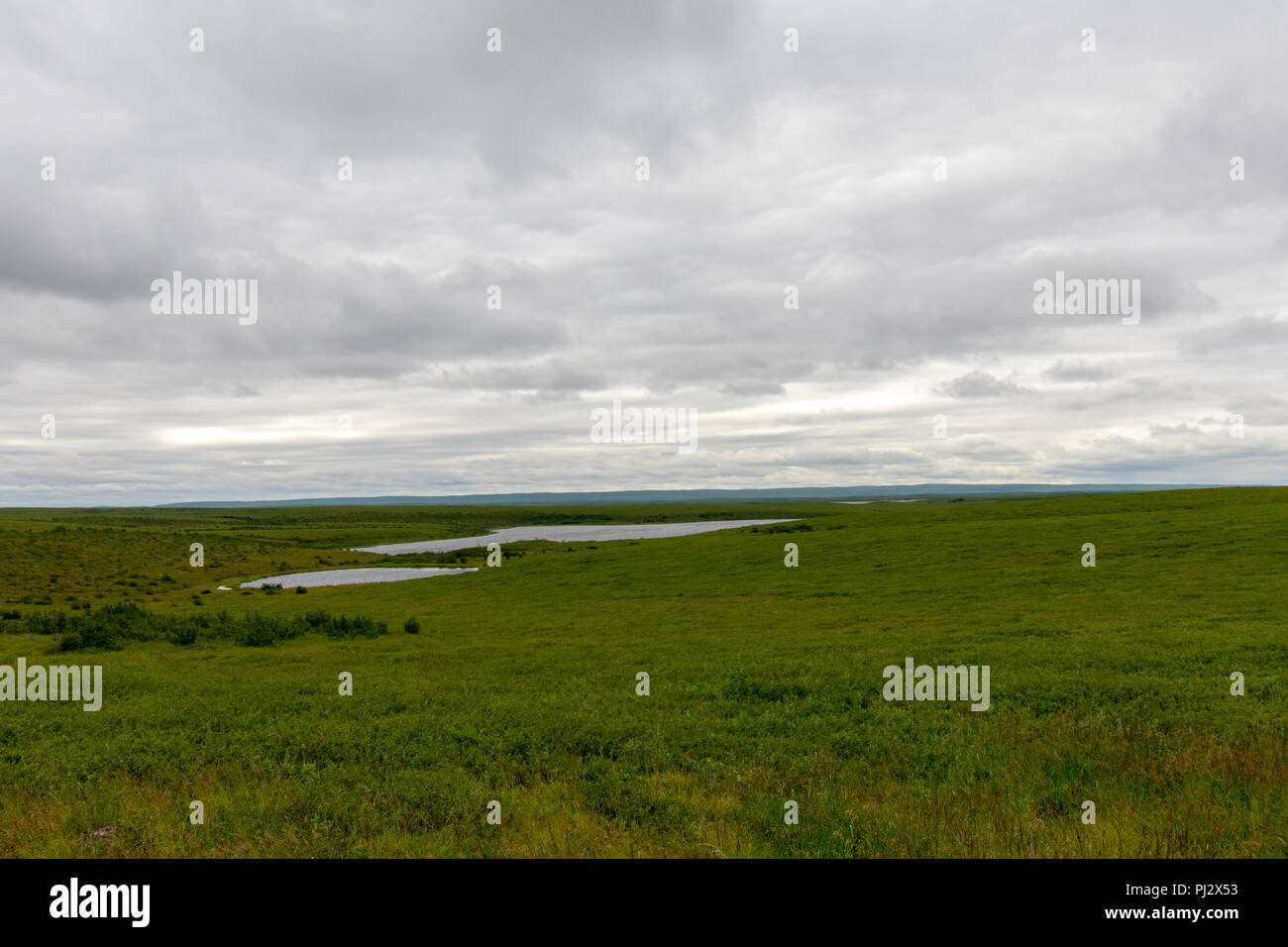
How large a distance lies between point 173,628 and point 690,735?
30686 millimetres

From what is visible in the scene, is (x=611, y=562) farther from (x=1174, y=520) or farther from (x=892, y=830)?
(x=892, y=830)

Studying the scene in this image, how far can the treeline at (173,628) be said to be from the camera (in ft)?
102

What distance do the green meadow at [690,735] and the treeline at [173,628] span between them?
0.30 meters

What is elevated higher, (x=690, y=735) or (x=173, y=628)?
(x=173, y=628)

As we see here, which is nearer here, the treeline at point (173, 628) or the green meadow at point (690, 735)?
the green meadow at point (690, 735)

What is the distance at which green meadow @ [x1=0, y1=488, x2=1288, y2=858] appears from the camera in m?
8.66

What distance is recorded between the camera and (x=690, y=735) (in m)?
13.7

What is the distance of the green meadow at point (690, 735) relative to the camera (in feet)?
28.4

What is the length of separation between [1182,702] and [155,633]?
127 ft

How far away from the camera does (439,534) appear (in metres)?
179

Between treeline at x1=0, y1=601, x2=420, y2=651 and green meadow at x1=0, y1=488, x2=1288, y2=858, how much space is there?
1.00ft

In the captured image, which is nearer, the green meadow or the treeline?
A: the green meadow

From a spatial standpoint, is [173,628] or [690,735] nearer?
[690,735]
